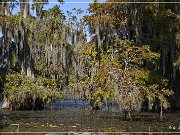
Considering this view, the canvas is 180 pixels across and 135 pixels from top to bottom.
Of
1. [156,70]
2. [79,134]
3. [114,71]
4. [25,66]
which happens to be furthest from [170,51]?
[79,134]

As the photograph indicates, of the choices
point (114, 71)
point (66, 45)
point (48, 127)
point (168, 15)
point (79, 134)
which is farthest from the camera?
point (66, 45)

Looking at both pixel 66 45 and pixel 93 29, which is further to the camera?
pixel 66 45

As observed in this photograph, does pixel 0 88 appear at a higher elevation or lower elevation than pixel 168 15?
lower

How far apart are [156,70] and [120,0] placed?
496 cm

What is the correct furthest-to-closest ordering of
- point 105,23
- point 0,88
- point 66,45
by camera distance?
point 66,45 → point 0,88 → point 105,23

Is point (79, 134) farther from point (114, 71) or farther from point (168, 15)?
point (168, 15)

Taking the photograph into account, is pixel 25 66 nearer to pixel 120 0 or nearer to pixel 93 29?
pixel 93 29

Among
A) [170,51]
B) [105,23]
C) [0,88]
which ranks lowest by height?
[0,88]

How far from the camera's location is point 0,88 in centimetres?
3316

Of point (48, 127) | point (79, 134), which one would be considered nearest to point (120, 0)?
point (48, 127)

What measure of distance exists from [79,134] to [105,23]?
14978 millimetres

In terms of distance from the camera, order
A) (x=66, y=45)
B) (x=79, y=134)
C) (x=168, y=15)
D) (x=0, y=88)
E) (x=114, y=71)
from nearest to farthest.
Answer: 1. (x=79, y=134)
2. (x=114, y=71)
3. (x=168, y=15)
4. (x=0, y=88)
5. (x=66, y=45)

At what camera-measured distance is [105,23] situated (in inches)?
1141

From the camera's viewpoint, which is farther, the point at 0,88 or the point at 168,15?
the point at 0,88
